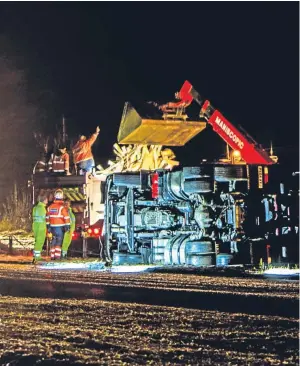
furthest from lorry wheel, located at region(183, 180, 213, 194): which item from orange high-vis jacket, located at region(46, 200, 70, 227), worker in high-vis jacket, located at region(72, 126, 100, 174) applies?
worker in high-vis jacket, located at region(72, 126, 100, 174)

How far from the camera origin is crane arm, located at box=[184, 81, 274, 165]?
13861 millimetres

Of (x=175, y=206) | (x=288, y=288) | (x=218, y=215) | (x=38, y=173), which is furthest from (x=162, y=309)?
(x=38, y=173)

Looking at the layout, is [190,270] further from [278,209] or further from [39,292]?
[39,292]

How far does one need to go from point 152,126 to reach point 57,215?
279 cm

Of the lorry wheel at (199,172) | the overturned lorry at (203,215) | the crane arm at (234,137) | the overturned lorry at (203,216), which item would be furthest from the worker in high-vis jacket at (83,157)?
the lorry wheel at (199,172)

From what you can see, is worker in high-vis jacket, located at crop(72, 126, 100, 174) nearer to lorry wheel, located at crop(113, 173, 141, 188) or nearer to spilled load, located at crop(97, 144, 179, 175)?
spilled load, located at crop(97, 144, 179, 175)

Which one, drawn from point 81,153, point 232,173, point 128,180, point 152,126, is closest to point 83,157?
point 81,153

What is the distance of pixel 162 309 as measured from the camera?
6422 mm

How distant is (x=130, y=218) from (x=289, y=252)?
2935 mm

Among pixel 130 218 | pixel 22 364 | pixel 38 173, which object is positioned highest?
pixel 38 173

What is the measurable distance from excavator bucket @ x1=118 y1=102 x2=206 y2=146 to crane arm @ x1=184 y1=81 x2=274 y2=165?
0.73 metres

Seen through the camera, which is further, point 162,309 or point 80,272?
point 80,272

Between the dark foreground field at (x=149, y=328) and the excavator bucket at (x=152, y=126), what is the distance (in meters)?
5.55

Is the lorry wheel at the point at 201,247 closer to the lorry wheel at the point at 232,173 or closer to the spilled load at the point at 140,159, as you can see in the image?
the lorry wheel at the point at 232,173
